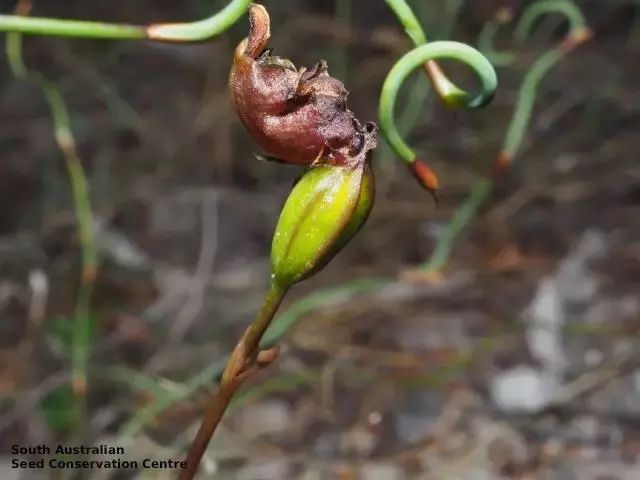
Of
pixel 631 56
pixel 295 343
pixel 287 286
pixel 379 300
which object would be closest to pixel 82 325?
pixel 295 343

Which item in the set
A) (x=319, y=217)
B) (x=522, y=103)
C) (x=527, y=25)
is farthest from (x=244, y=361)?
(x=527, y=25)

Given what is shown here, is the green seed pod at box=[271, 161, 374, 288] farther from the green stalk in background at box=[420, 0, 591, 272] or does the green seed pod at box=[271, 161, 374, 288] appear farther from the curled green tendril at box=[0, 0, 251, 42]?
the green stalk in background at box=[420, 0, 591, 272]

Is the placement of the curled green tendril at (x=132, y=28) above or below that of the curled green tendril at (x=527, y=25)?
above

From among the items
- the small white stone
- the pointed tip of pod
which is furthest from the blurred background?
the pointed tip of pod

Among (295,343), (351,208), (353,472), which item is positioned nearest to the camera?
(351,208)

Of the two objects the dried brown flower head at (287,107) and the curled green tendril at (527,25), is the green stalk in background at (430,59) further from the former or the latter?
the curled green tendril at (527,25)

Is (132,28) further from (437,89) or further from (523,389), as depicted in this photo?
(523,389)

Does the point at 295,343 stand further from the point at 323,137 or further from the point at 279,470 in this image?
the point at 323,137

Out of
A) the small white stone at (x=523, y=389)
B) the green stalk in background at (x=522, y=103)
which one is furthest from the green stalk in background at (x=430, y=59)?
the small white stone at (x=523, y=389)
